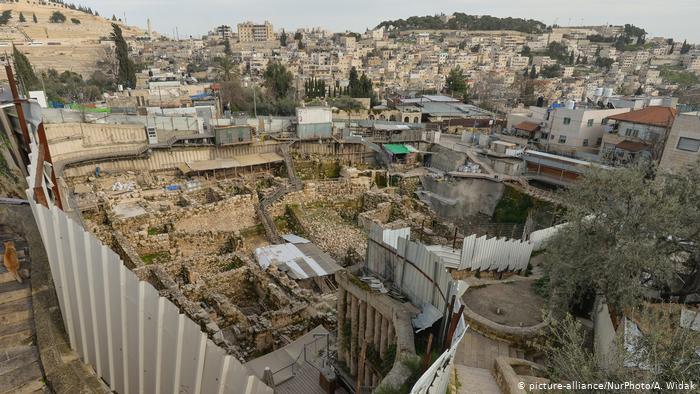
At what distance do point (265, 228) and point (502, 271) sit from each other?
40.7 feet

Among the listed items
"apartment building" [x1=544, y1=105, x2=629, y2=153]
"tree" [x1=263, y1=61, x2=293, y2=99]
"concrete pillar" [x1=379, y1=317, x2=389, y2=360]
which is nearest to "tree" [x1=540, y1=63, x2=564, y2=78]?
"apartment building" [x1=544, y1=105, x2=629, y2=153]

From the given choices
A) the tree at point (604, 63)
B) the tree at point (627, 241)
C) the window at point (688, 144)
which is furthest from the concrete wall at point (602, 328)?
the tree at point (604, 63)

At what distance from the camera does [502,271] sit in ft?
44.7

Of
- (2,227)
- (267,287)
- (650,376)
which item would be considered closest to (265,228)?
(267,287)

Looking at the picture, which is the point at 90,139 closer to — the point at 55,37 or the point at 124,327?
the point at 124,327

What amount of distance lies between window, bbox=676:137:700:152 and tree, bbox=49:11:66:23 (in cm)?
16339

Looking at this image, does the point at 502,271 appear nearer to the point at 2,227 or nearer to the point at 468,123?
the point at 2,227

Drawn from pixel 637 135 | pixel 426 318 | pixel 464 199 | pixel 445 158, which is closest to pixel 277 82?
pixel 445 158

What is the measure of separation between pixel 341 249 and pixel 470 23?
193379 millimetres

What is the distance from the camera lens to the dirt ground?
1096 cm

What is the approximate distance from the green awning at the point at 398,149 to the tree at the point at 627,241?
63.5ft

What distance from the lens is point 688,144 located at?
20.3m

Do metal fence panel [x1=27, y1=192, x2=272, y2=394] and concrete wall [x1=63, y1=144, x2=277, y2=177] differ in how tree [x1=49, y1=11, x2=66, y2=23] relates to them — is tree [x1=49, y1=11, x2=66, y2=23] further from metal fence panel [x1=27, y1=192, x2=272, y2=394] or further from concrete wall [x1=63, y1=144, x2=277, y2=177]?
metal fence panel [x1=27, y1=192, x2=272, y2=394]

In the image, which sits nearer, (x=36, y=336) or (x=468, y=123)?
(x=36, y=336)
